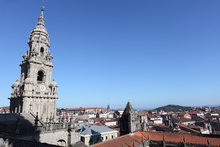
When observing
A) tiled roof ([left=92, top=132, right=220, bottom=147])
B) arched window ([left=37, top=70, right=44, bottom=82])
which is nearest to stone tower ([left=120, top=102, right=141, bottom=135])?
tiled roof ([left=92, top=132, right=220, bottom=147])

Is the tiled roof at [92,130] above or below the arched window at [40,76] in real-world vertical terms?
below

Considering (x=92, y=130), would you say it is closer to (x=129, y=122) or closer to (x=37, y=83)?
(x=129, y=122)

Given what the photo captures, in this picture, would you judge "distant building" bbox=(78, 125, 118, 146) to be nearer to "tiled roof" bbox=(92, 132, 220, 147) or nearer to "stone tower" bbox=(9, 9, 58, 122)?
"stone tower" bbox=(9, 9, 58, 122)

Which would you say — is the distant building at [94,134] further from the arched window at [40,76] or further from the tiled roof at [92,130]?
the arched window at [40,76]

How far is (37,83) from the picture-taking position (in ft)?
108

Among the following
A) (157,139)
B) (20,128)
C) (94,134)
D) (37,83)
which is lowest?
(94,134)

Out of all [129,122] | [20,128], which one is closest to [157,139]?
[129,122]

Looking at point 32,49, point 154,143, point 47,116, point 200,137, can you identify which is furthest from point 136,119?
point 32,49

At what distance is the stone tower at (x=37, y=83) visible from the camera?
3025 cm

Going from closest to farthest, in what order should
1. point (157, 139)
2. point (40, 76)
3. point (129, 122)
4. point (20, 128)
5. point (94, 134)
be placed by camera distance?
point (20, 128), point (157, 139), point (129, 122), point (40, 76), point (94, 134)

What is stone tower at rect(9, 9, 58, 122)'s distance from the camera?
99.2ft

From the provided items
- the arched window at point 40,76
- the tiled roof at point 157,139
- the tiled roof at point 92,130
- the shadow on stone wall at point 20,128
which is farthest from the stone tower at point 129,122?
the arched window at point 40,76

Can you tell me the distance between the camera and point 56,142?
81.1ft

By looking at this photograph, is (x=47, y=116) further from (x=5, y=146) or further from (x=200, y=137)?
(x=200, y=137)
